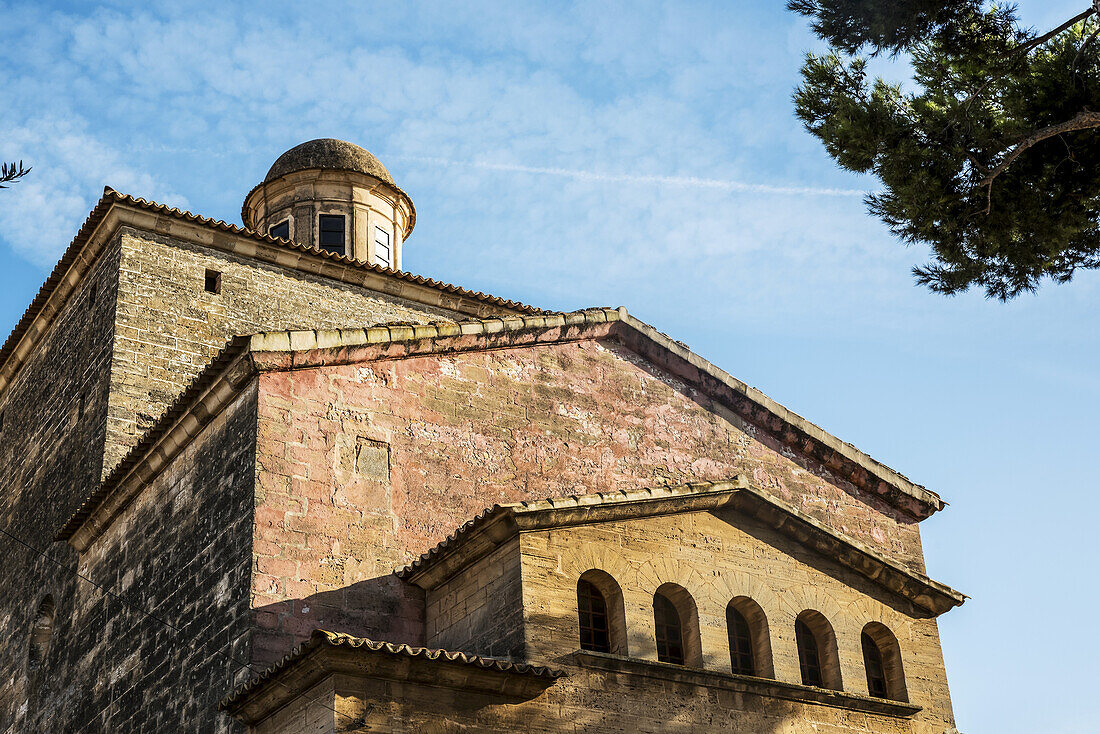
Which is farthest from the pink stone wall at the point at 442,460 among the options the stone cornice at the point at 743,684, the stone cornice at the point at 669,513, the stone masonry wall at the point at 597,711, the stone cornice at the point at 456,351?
the stone cornice at the point at 743,684

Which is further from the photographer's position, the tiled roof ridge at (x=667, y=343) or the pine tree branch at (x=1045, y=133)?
the tiled roof ridge at (x=667, y=343)

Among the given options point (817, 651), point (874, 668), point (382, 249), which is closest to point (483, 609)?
point (817, 651)

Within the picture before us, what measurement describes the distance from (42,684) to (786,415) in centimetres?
836

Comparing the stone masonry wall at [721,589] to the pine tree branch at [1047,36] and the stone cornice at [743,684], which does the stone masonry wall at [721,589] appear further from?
the pine tree branch at [1047,36]

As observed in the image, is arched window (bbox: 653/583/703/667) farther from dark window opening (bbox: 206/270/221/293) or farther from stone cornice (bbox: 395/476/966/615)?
dark window opening (bbox: 206/270/221/293)

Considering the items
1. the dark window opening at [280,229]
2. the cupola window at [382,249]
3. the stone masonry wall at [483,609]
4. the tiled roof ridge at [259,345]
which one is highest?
the dark window opening at [280,229]

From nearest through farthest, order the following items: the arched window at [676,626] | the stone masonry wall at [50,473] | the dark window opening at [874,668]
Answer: the arched window at [676,626] → the dark window opening at [874,668] → the stone masonry wall at [50,473]

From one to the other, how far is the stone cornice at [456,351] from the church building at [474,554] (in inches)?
1.1

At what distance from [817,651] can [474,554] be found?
3237mm

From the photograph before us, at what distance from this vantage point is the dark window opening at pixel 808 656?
1093cm

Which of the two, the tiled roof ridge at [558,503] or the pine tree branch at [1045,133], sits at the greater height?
the pine tree branch at [1045,133]

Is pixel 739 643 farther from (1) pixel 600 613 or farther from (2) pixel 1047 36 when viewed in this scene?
(2) pixel 1047 36

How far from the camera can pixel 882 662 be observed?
450 inches

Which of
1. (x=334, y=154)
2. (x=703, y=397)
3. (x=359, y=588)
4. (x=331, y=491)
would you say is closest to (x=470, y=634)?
(x=359, y=588)
